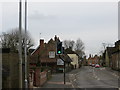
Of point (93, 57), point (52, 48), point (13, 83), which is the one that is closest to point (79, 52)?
point (52, 48)

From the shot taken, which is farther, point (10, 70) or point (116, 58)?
point (116, 58)

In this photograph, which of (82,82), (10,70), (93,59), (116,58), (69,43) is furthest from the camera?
(93,59)

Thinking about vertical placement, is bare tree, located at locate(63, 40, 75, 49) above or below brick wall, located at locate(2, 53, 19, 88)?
above

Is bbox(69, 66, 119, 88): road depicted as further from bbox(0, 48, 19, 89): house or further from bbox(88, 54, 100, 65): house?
bbox(88, 54, 100, 65): house

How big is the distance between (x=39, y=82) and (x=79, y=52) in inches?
3521

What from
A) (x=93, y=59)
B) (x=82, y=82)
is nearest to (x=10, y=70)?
(x=82, y=82)

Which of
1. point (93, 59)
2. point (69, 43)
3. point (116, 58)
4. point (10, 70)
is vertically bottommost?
point (93, 59)

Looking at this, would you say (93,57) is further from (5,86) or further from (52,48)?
(5,86)

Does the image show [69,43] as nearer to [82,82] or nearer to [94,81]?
[94,81]

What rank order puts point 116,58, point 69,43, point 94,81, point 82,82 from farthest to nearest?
point 69,43 → point 116,58 → point 94,81 → point 82,82

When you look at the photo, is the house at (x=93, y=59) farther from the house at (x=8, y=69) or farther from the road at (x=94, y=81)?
the house at (x=8, y=69)

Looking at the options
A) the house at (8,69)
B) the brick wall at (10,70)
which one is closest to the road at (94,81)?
the brick wall at (10,70)

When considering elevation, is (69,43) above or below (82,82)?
above

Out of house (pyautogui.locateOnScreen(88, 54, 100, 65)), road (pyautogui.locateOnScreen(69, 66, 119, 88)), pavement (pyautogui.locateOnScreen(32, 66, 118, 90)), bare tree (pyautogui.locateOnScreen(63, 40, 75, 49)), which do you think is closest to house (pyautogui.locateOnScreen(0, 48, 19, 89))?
pavement (pyautogui.locateOnScreen(32, 66, 118, 90))
